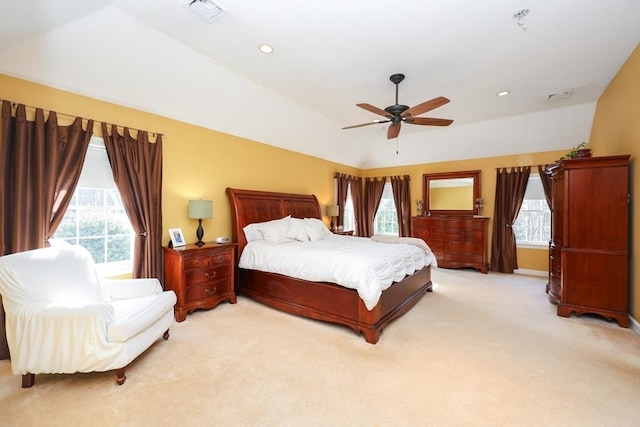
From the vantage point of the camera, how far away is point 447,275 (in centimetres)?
561

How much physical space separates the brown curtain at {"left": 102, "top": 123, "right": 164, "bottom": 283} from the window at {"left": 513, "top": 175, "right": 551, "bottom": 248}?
21.9 ft

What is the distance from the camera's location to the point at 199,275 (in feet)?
11.4

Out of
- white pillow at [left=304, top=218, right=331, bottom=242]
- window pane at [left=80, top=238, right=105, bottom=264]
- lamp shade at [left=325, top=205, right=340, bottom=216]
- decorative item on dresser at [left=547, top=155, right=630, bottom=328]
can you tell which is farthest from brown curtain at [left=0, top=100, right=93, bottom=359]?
decorative item on dresser at [left=547, top=155, right=630, bottom=328]

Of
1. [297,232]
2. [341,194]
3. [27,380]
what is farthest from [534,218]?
[27,380]

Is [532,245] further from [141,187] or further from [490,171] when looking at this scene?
[141,187]

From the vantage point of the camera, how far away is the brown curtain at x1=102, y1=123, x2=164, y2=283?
10.2ft

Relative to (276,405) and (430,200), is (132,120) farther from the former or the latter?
(430,200)

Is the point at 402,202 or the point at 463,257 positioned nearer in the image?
the point at 463,257

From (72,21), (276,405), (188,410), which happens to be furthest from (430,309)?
(72,21)

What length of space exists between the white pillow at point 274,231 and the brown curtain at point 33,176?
7.52 ft

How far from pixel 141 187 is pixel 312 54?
256cm

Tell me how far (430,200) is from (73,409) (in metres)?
6.86

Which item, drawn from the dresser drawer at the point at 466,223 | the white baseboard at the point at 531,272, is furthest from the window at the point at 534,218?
the dresser drawer at the point at 466,223

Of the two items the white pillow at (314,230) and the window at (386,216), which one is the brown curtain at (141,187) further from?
the window at (386,216)
